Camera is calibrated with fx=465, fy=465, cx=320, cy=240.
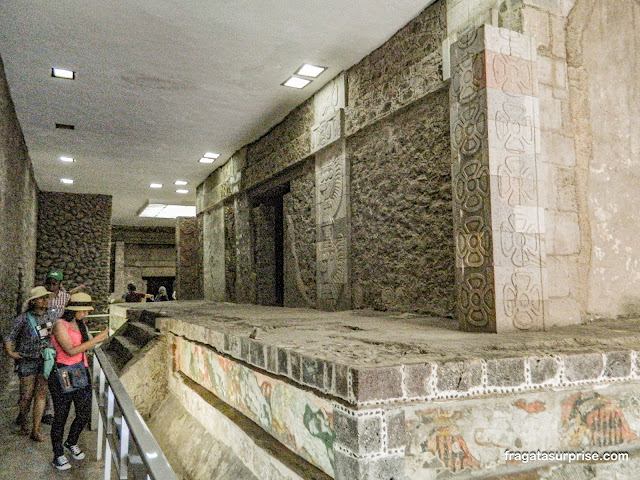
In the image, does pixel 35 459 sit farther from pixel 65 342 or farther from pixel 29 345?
pixel 29 345

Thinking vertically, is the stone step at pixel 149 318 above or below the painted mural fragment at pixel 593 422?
above

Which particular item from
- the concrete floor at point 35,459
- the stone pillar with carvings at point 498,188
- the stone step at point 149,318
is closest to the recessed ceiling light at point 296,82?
the stone pillar with carvings at point 498,188

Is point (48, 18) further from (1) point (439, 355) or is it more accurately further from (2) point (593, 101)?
(2) point (593, 101)

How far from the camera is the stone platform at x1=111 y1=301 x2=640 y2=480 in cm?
200

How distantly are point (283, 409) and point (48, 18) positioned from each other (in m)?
4.48

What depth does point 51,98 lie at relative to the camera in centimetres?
657

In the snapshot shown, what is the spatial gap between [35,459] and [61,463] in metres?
0.40

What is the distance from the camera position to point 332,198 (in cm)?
607

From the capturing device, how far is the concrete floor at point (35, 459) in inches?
140

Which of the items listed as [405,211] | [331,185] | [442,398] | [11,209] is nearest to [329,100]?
[331,185]

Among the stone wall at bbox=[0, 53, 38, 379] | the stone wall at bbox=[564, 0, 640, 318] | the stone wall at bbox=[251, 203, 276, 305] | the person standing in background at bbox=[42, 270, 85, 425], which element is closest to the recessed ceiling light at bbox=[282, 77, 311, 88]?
the stone wall at bbox=[251, 203, 276, 305]

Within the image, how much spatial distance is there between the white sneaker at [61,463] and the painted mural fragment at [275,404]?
120 centimetres

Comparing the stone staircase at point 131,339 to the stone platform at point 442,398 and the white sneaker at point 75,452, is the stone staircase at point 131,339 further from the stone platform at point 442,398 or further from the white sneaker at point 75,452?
the stone platform at point 442,398

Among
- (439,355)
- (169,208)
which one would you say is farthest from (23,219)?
(439,355)
